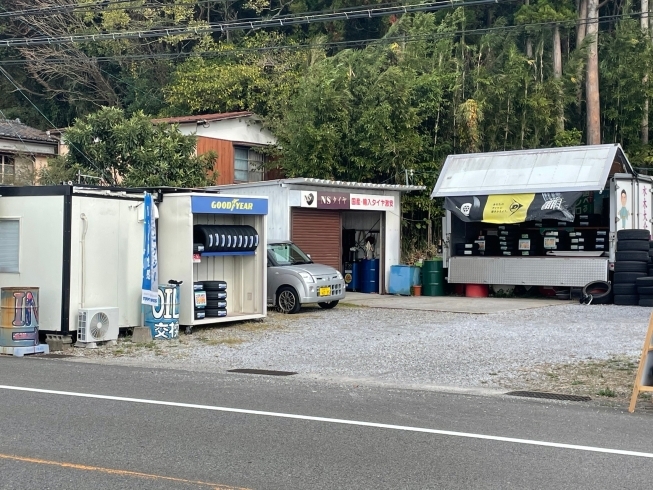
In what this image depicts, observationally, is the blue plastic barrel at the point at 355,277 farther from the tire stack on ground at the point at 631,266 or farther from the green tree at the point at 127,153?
the tire stack on ground at the point at 631,266

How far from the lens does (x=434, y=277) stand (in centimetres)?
2556

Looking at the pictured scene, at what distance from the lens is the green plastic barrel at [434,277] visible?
25.6m

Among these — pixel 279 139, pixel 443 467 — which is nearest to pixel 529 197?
pixel 279 139

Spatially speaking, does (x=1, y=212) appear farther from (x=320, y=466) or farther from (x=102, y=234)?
(x=320, y=466)

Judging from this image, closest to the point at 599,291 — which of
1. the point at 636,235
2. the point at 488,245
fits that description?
the point at 636,235

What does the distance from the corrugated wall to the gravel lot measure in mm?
12627

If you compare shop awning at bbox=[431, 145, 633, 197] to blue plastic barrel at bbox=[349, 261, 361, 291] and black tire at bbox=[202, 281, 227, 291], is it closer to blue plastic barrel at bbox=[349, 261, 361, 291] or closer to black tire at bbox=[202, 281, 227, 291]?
blue plastic barrel at bbox=[349, 261, 361, 291]

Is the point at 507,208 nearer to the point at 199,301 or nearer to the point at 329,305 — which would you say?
the point at 329,305

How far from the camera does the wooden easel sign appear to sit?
9422mm

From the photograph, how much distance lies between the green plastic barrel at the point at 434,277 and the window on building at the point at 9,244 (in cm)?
1293

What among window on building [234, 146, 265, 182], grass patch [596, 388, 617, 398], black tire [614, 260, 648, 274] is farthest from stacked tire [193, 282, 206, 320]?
window on building [234, 146, 265, 182]

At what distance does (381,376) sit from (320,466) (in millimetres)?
5319

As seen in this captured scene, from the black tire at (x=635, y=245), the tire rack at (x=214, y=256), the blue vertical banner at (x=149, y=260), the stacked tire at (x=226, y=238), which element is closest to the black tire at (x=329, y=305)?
the tire rack at (x=214, y=256)

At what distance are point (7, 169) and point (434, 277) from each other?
17.2 meters
